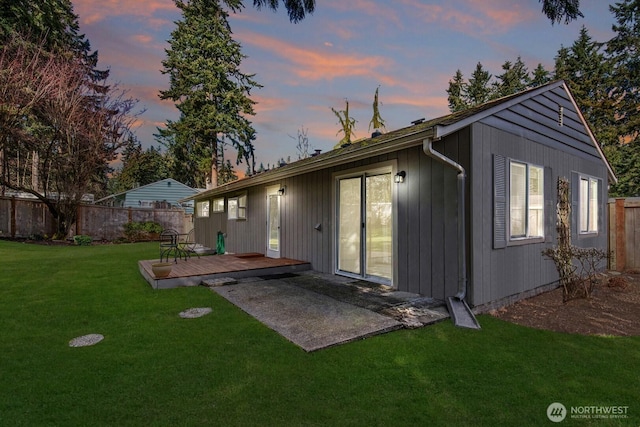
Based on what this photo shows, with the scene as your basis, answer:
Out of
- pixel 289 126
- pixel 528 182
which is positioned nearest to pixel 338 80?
pixel 289 126

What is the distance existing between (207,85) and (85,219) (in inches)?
454

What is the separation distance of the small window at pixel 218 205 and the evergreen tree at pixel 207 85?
10.7 metres

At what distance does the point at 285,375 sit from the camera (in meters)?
2.62

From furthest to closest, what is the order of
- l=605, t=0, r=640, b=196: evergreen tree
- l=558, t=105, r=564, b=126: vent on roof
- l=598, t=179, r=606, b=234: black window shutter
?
l=605, t=0, r=640, b=196: evergreen tree
l=598, t=179, r=606, b=234: black window shutter
l=558, t=105, r=564, b=126: vent on roof

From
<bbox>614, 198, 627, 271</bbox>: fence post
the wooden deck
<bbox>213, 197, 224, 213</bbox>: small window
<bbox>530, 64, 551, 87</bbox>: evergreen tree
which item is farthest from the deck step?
<bbox>530, 64, 551, 87</bbox>: evergreen tree

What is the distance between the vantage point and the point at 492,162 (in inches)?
180

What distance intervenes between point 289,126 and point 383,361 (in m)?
19.1

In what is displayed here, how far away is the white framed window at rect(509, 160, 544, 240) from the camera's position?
4906mm

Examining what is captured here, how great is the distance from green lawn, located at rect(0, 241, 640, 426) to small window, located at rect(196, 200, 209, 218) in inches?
379

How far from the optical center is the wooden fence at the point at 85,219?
42.4 feet

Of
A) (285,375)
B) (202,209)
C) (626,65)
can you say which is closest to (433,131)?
(285,375)

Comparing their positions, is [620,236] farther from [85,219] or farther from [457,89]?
[457,89]

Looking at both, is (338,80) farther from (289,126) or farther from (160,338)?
(160,338)

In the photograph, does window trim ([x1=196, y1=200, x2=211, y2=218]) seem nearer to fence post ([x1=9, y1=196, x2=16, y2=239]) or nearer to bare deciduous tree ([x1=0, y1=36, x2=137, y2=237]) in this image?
bare deciduous tree ([x1=0, y1=36, x2=137, y2=237])
